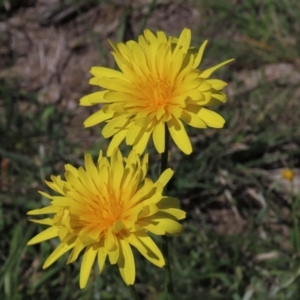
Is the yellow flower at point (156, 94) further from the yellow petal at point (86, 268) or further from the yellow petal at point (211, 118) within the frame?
the yellow petal at point (86, 268)

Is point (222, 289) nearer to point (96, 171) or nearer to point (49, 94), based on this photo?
point (96, 171)

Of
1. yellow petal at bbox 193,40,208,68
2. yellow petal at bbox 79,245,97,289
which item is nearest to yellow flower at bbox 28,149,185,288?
yellow petal at bbox 79,245,97,289

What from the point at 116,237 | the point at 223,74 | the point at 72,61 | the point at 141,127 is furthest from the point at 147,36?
the point at 72,61

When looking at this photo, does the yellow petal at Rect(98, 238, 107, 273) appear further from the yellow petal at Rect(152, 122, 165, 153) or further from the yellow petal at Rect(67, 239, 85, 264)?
the yellow petal at Rect(152, 122, 165, 153)

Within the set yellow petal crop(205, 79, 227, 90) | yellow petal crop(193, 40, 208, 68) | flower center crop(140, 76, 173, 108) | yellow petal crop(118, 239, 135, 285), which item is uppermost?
yellow petal crop(193, 40, 208, 68)

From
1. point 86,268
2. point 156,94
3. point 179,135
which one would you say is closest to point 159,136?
point 179,135

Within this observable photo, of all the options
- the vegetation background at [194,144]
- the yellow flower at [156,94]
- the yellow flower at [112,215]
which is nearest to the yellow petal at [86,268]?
the yellow flower at [112,215]
